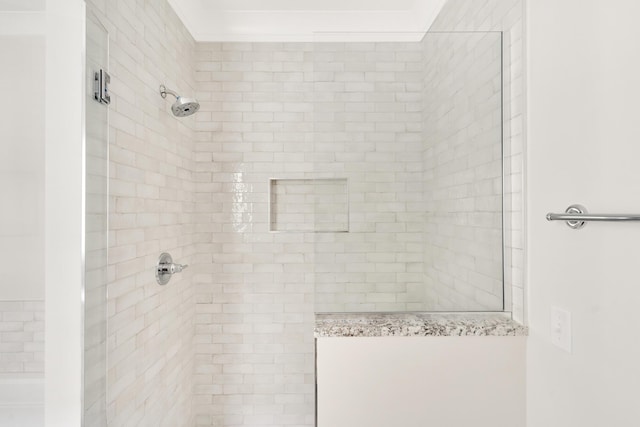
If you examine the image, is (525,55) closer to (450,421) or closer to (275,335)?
(450,421)

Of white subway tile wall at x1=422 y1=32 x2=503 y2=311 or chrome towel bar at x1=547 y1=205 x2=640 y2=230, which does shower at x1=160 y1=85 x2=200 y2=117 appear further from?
chrome towel bar at x1=547 y1=205 x2=640 y2=230

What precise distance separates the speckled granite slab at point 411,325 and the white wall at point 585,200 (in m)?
0.13

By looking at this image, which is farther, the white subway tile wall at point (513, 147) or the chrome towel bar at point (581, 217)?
the white subway tile wall at point (513, 147)

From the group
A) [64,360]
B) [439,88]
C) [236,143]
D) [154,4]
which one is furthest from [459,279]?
[154,4]

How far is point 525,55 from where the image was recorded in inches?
57.5

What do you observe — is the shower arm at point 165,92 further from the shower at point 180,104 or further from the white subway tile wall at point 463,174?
the white subway tile wall at point 463,174

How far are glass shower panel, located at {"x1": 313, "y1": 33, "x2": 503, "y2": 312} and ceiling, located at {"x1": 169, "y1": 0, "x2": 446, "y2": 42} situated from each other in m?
1.01

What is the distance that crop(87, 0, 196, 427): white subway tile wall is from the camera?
1.54 meters

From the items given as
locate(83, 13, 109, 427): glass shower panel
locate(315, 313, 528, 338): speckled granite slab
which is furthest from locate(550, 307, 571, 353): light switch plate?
locate(83, 13, 109, 427): glass shower panel

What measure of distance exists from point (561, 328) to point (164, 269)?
68.6 inches

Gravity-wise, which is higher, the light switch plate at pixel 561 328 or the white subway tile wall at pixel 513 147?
the white subway tile wall at pixel 513 147

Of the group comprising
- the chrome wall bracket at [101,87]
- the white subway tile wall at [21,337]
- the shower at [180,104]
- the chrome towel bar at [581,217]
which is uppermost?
the shower at [180,104]

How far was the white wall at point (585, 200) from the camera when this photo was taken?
3.19 feet

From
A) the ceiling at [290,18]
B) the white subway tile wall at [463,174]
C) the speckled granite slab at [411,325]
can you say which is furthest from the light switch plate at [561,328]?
the ceiling at [290,18]
